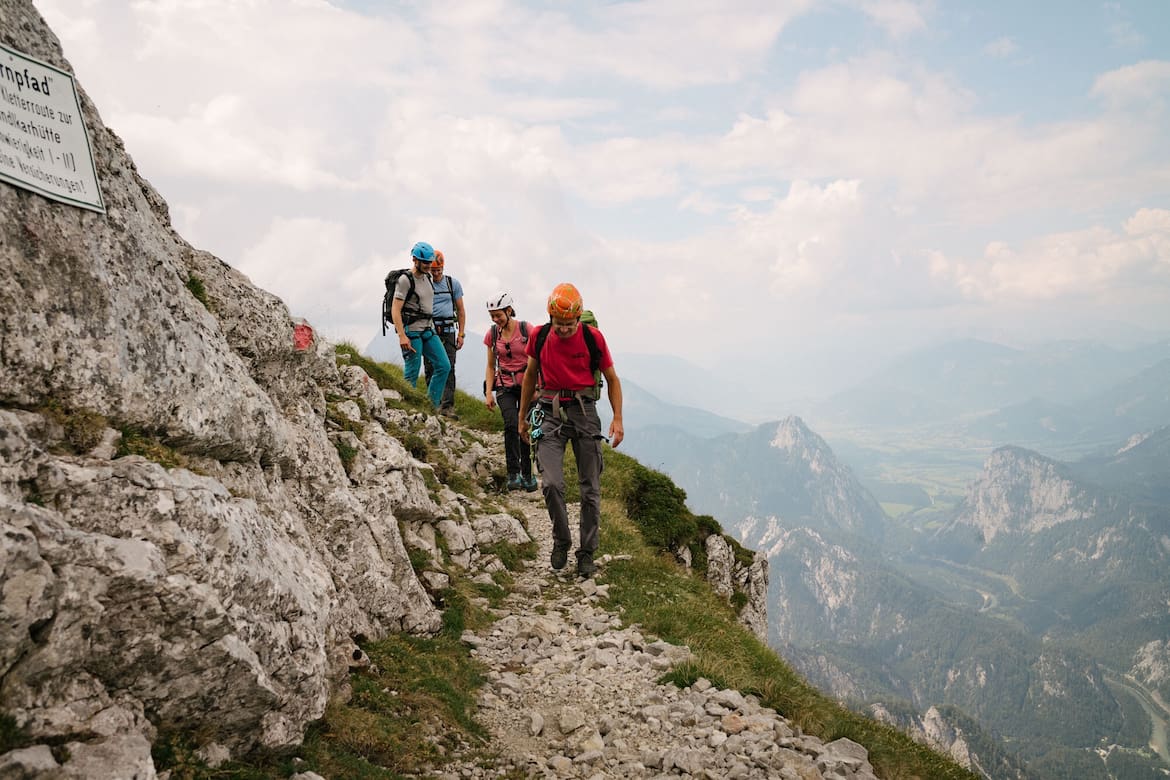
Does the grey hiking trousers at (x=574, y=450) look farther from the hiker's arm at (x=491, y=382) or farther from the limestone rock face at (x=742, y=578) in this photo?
the limestone rock face at (x=742, y=578)

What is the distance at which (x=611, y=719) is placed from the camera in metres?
7.62

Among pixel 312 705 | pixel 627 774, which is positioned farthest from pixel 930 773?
pixel 312 705

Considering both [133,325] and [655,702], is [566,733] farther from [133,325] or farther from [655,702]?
[133,325]

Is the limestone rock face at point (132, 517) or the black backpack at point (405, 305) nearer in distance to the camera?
the limestone rock face at point (132, 517)

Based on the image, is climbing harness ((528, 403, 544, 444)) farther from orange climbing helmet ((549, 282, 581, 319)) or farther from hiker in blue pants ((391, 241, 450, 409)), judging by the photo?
hiker in blue pants ((391, 241, 450, 409))

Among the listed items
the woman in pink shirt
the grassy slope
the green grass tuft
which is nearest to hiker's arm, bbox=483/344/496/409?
the woman in pink shirt

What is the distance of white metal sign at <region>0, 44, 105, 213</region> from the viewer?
4762 mm

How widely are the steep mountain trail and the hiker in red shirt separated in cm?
214

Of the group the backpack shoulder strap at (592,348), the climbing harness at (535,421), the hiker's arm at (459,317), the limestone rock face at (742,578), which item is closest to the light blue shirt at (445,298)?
the hiker's arm at (459,317)

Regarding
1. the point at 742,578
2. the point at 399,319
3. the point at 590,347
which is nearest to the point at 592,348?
the point at 590,347

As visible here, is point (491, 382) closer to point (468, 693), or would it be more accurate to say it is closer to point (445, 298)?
point (445, 298)

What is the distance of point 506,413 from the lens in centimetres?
1507

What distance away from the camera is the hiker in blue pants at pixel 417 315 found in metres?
15.5

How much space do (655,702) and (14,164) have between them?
26.6ft
